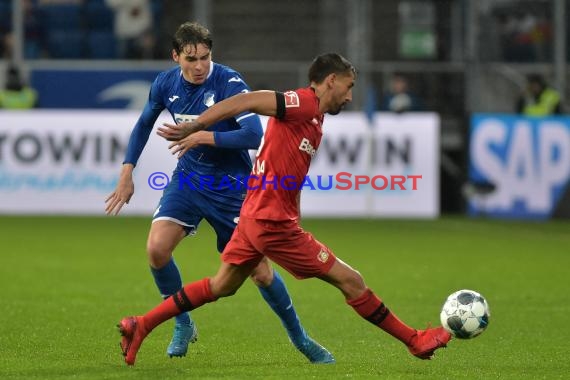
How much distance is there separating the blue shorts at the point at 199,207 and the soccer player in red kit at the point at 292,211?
803mm

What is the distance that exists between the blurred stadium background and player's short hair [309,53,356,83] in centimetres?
1255

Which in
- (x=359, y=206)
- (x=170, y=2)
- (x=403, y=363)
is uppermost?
(x=170, y=2)

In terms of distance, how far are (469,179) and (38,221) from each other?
6.63 metres

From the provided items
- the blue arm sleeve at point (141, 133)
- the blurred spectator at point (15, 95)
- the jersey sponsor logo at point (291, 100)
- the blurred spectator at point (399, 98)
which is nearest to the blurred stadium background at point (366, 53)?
the blurred spectator at point (399, 98)

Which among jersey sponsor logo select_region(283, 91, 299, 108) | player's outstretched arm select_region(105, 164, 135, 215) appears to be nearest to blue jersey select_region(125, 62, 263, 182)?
player's outstretched arm select_region(105, 164, 135, 215)

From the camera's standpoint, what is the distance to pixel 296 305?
10523 mm

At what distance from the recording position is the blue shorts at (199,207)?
795 centimetres

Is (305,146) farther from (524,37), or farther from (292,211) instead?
(524,37)

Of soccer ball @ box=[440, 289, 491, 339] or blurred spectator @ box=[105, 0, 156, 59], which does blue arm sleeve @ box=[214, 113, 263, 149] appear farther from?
blurred spectator @ box=[105, 0, 156, 59]

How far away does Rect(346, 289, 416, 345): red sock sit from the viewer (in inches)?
281

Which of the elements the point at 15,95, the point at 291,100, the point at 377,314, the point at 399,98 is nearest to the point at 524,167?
the point at 399,98

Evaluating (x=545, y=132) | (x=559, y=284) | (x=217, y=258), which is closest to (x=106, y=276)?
(x=217, y=258)

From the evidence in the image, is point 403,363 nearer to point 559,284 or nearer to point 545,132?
point 559,284

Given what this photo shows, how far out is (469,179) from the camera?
65.5ft
